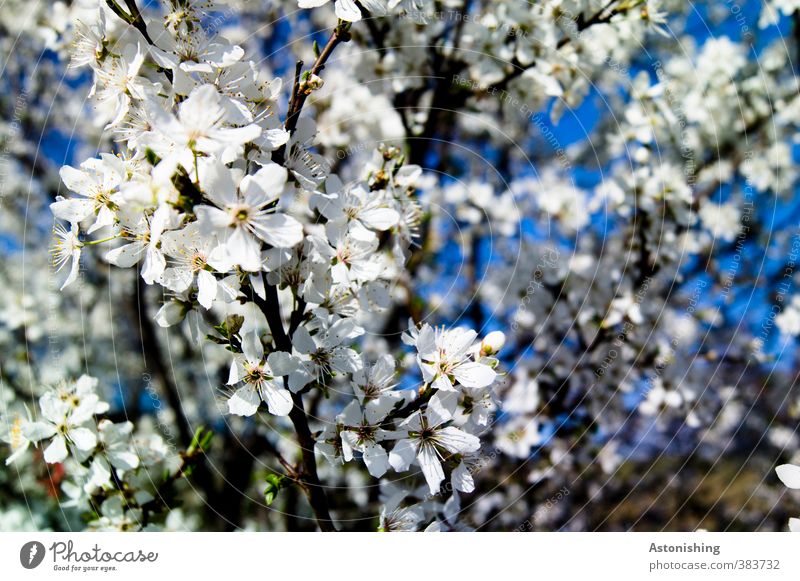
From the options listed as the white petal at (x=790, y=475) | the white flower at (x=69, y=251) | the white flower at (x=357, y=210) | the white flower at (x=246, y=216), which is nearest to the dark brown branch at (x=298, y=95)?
the white flower at (x=357, y=210)

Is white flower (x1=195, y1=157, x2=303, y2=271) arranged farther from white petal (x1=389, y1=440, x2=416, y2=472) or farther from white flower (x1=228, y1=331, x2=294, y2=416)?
white petal (x1=389, y1=440, x2=416, y2=472)

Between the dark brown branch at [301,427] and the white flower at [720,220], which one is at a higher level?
the white flower at [720,220]

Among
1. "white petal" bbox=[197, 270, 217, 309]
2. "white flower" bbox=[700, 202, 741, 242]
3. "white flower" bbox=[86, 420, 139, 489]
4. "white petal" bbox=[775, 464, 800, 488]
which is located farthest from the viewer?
"white flower" bbox=[700, 202, 741, 242]

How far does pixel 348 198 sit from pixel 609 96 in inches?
145

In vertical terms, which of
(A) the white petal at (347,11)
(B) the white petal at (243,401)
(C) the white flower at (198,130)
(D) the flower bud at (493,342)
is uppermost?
(A) the white petal at (347,11)

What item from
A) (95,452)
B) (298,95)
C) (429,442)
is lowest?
(95,452)

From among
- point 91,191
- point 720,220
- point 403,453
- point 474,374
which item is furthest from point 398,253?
point 720,220

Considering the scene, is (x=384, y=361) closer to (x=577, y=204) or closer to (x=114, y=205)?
(x=114, y=205)

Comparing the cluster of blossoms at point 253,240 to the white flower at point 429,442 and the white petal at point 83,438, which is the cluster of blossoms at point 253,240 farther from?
the white petal at point 83,438

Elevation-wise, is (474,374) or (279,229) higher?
(279,229)

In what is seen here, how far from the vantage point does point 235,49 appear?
155cm

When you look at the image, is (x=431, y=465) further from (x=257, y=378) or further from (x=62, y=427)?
(x=62, y=427)

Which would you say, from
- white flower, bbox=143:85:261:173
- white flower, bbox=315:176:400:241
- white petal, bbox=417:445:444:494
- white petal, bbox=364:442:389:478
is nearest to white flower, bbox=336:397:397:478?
white petal, bbox=364:442:389:478

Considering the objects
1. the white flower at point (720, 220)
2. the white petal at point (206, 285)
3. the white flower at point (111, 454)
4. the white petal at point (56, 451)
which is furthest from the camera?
the white flower at point (720, 220)
